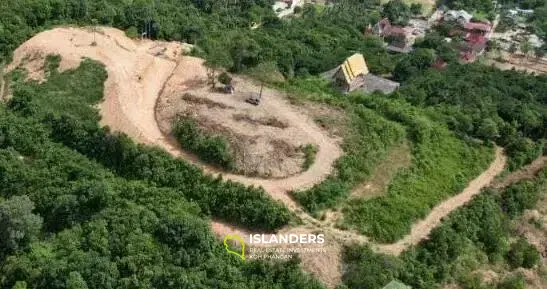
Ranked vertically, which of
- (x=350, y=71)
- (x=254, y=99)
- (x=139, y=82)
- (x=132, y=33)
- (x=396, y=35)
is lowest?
(x=396, y=35)

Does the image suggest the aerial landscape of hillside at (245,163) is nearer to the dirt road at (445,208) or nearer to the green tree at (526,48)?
the dirt road at (445,208)

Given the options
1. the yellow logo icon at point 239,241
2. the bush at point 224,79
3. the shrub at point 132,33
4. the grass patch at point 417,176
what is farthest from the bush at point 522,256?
the shrub at point 132,33

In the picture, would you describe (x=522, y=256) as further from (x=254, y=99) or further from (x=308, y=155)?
(x=254, y=99)

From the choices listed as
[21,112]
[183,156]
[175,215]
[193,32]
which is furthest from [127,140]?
[193,32]

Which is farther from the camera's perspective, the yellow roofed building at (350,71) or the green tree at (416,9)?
the green tree at (416,9)

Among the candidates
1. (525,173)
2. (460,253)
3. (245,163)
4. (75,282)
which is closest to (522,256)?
(460,253)

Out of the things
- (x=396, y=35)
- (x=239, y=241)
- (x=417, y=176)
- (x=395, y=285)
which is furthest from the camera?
(x=396, y=35)
